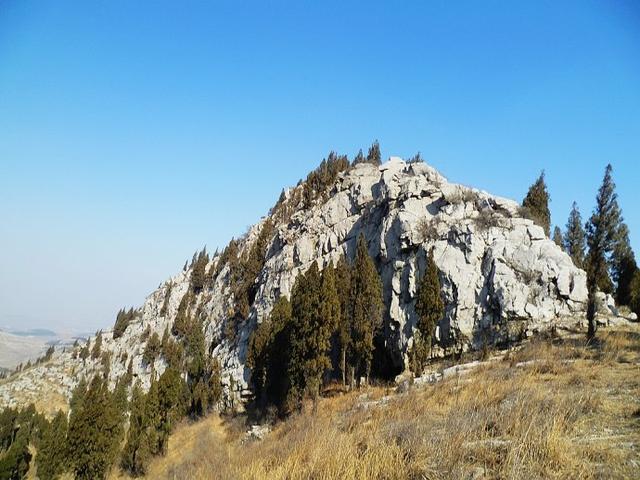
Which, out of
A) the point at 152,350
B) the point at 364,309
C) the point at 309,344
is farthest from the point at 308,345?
the point at 152,350

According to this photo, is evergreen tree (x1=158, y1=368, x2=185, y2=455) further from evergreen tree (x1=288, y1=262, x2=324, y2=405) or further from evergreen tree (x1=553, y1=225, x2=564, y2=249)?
evergreen tree (x1=553, y1=225, x2=564, y2=249)

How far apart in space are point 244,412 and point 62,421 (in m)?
27.1

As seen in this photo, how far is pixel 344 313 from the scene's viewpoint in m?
36.0

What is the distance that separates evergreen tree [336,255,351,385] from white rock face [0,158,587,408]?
4.47 meters

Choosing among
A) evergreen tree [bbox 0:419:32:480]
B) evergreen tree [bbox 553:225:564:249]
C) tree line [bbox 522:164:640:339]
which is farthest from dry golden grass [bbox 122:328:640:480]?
evergreen tree [bbox 0:419:32:480]

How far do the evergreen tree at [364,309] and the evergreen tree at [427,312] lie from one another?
13.8 ft

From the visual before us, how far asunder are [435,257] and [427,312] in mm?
6391

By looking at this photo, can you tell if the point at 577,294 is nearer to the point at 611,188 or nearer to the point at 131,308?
the point at 611,188

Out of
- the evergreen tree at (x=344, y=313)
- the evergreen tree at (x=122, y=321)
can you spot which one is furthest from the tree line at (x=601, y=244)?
the evergreen tree at (x=122, y=321)

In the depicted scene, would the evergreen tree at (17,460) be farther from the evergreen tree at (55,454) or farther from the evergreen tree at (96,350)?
the evergreen tree at (96,350)

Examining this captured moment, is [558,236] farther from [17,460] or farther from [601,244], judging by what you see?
[17,460]

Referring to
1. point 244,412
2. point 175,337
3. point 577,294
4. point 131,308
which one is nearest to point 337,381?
point 244,412

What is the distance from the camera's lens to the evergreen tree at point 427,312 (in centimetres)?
3116

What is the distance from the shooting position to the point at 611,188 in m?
24.1
